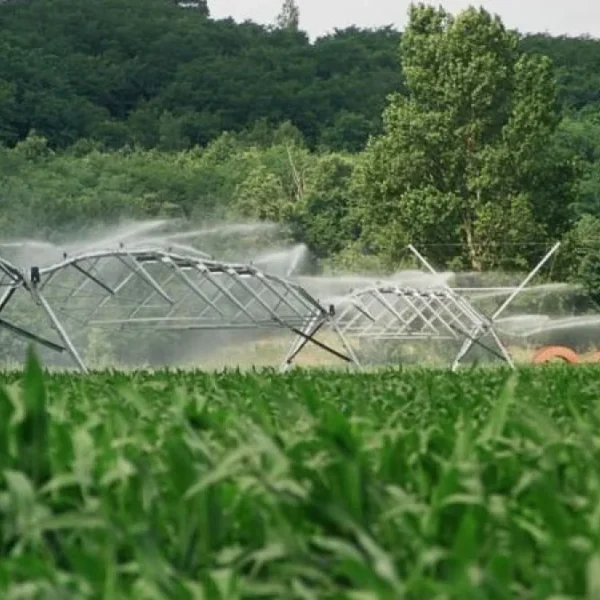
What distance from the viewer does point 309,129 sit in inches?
2869

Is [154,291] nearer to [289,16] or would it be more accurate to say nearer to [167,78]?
[167,78]

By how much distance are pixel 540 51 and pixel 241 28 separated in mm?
14377

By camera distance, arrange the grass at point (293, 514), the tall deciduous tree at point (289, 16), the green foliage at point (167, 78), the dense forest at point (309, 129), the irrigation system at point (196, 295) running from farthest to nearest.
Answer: the tall deciduous tree at point (289, 16) → the green foliage at point (167, 78) → the dense forest at point (309, 129) → the irrigation system at point (196, 295) → the grass at point (293, 514)

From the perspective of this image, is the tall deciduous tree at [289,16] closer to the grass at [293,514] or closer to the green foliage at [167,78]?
the green foliage at [167,78]

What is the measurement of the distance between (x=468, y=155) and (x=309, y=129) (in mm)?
24826

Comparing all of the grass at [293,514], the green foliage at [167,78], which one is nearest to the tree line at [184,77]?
the green foliage at [167,78]

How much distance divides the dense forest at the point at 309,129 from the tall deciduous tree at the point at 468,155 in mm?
57

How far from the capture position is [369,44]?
7969 cm

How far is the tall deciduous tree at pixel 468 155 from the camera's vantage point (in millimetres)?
46844

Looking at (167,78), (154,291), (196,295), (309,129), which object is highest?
(167,78)

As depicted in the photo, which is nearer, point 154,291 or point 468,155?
point 154,291

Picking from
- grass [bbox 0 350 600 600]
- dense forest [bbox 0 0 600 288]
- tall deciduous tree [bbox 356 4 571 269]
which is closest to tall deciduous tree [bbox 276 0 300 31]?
dense forest [bbox 0 0 600 288]

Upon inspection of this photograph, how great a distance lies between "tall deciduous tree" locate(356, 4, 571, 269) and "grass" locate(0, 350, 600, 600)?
44.0 m

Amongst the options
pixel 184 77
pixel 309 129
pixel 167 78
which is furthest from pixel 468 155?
pixel 167 78
